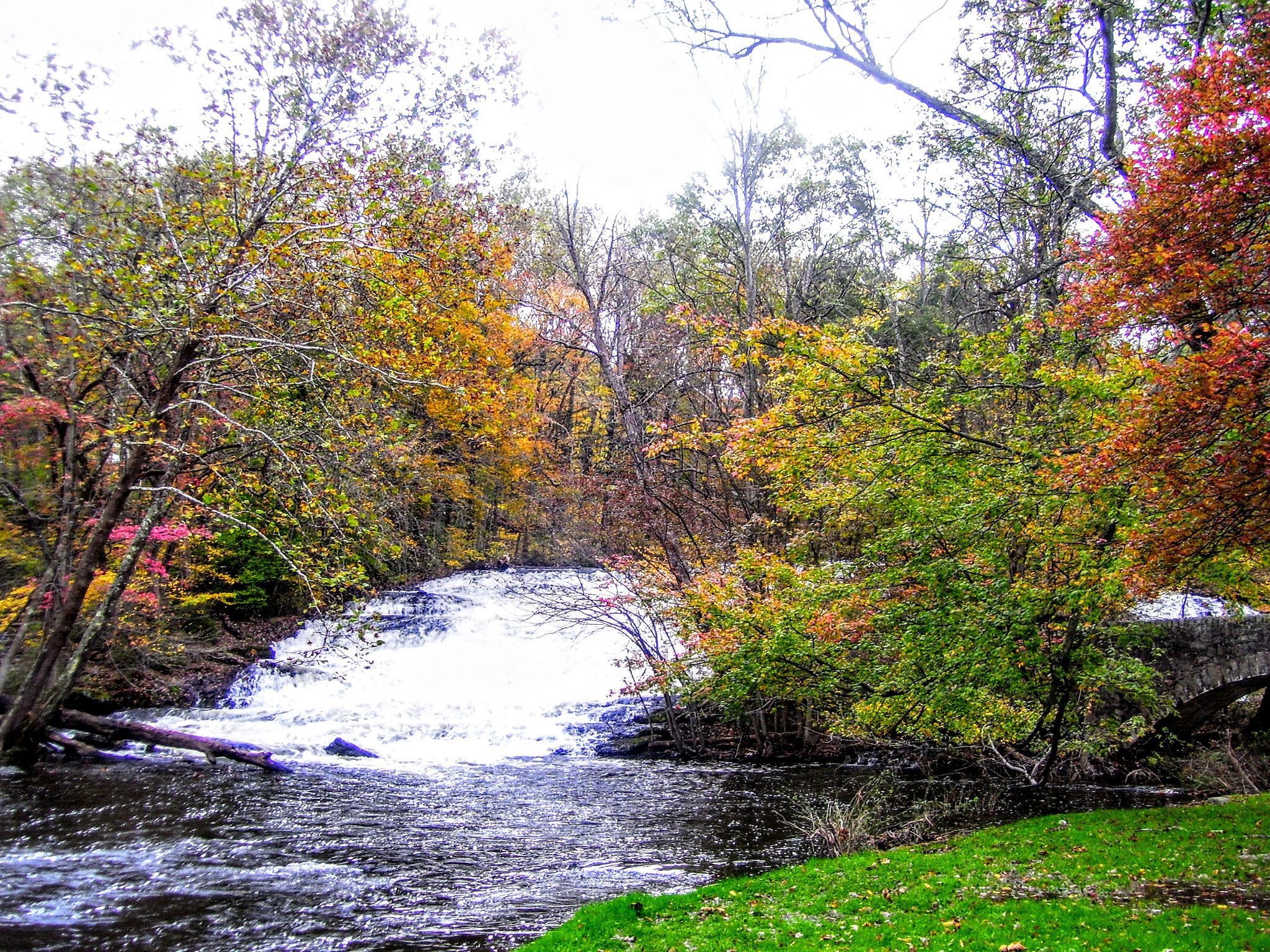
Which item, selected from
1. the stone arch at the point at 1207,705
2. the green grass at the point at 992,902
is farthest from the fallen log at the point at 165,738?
the stone arch at the point at 1207,705

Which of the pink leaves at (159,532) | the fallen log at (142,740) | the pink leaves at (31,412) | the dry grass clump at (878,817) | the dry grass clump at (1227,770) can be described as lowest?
the dry grass clump at (878,817)

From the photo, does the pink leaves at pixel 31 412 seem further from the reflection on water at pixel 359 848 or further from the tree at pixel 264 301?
the reflection on water at pixel 359 848

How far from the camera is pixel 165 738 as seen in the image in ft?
40.4

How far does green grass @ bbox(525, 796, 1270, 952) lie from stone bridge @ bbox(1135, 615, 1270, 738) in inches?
178

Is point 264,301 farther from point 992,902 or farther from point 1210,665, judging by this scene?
point 1210,665

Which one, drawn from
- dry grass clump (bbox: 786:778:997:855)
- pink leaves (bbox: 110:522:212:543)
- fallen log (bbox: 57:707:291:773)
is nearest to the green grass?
dry grass clump (bbox: 786:778:997:855)

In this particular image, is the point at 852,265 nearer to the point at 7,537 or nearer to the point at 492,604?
the point at 492,604

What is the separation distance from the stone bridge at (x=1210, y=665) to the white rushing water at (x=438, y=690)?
1080 centimetres

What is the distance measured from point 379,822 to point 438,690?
332 inches

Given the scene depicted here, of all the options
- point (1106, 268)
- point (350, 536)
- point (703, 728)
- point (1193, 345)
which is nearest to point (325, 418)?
point (350, 536)

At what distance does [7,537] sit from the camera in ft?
51.1

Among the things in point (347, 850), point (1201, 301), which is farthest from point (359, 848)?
point (1201, 301)

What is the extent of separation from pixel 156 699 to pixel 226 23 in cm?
1526

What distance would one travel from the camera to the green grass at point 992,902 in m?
5.35
